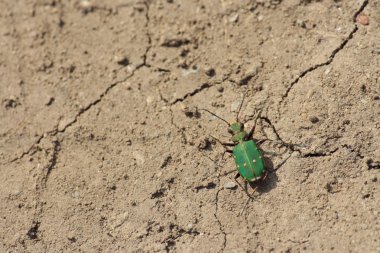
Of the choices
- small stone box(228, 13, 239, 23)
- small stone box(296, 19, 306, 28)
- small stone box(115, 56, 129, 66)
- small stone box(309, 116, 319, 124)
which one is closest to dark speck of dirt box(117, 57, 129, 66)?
small stone box(115, 56, 129, 66)

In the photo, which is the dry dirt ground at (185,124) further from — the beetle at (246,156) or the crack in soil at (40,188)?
the beetle at (246,156)

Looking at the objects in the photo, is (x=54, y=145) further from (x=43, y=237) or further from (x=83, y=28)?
(x=83, y=28)

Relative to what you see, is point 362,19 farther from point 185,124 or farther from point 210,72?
point 185,124

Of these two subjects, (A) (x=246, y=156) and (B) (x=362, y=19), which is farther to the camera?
(B) (x=362, y=19)

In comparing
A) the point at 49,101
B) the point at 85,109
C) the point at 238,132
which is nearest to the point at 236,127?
the point at 238,132

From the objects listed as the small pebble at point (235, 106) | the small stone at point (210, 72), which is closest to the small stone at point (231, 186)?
the small pebble at point (235, 106)
